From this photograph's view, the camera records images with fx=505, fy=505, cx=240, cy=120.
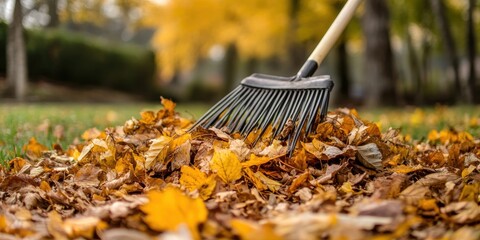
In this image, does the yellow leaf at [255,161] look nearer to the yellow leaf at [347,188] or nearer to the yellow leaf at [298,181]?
the yellow leaf at [298,181]

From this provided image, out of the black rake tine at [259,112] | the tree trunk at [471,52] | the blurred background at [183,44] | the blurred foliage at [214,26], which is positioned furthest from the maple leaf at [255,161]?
the blurred foliage at [214,26]

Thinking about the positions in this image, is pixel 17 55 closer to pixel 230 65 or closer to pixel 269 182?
pixel 269 182

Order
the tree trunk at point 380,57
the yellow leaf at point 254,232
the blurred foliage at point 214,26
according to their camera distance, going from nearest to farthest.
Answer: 1. the yellow leaf at point 254,232
2. the tree trunk at point 380,57
3. the blurred foliage at point 214,26

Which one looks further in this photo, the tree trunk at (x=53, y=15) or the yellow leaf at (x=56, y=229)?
the tree trunk at (x=53, y=15)

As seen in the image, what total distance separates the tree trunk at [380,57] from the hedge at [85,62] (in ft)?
28.1

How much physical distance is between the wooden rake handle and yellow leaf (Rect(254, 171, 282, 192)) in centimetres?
81

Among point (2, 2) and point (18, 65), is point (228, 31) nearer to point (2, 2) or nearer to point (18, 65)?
point (2, 2)

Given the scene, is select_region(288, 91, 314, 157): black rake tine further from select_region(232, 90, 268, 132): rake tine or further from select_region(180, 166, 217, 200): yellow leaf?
select_region(180, 166, 217, 200): yellow leaf

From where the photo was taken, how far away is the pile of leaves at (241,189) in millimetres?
1225

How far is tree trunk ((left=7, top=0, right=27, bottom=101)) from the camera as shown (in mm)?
9945

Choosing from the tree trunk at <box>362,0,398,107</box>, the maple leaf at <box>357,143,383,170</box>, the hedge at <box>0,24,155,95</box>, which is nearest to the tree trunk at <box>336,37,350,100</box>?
the hedge at <box>0,24,155,95</box>

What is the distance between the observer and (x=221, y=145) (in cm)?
222

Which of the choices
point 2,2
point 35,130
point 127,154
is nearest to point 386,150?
point 127,154

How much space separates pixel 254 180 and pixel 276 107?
24.4 inches
